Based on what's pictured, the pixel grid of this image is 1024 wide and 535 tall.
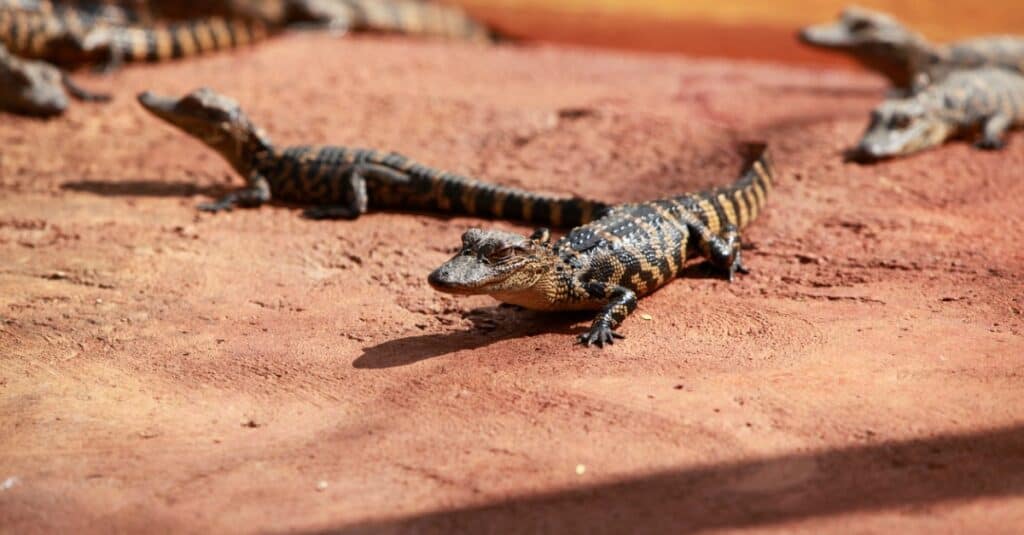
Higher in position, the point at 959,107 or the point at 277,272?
the point at 959,107

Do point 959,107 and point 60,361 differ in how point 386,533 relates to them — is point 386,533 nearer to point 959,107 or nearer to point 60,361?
point 60,361

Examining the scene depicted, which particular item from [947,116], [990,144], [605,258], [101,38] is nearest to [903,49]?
[947,116]

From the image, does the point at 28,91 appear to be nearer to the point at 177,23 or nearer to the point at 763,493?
the point at 177,23

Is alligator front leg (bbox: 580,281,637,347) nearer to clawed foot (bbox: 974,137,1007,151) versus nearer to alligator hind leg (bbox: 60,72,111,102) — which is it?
clawed foot (bbox: 974,137,1007,151)

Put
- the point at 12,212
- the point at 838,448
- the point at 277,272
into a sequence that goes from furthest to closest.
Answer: the point at 12,212, the point at 277,272, the point at 838,448

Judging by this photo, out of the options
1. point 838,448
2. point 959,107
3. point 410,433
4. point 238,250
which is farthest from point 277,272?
point 959,107

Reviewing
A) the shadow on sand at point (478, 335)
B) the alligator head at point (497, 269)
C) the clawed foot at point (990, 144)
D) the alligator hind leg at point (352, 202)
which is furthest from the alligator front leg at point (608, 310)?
the clawed foot at point (990, 144)
